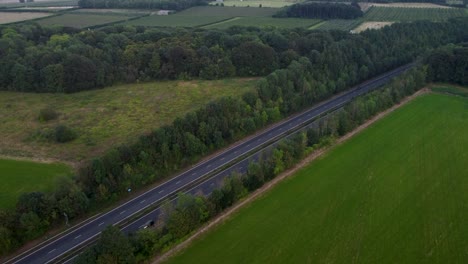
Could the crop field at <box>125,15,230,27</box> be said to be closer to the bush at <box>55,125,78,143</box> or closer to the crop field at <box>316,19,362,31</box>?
the crop field at <box>316,19,362,31</box>

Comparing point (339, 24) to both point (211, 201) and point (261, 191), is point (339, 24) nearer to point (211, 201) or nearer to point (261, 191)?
point (261, 191)

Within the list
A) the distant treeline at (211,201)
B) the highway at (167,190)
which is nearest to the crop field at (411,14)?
the highway at (167,190)

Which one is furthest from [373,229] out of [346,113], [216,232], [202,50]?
[202,50]

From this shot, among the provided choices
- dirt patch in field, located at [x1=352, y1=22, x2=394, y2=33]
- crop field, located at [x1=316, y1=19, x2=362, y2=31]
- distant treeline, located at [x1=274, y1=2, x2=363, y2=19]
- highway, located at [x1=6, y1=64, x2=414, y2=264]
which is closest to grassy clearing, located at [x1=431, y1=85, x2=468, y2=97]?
highway, located at [x1=6, y1=64, x2=414, y2=264]

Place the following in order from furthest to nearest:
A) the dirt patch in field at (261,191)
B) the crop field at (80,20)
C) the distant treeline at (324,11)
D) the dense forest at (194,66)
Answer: the distant treeline at (324,11)
the crop field at (80,20)
the dense forest at (194,66)
the dirt patch in field at (261,191)

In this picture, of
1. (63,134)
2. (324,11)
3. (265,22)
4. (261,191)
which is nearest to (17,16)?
(265,22)

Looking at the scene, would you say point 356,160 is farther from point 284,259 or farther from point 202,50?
point 202,50

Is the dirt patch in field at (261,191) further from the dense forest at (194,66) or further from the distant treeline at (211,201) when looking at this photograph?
the dense forest at (194,66)
